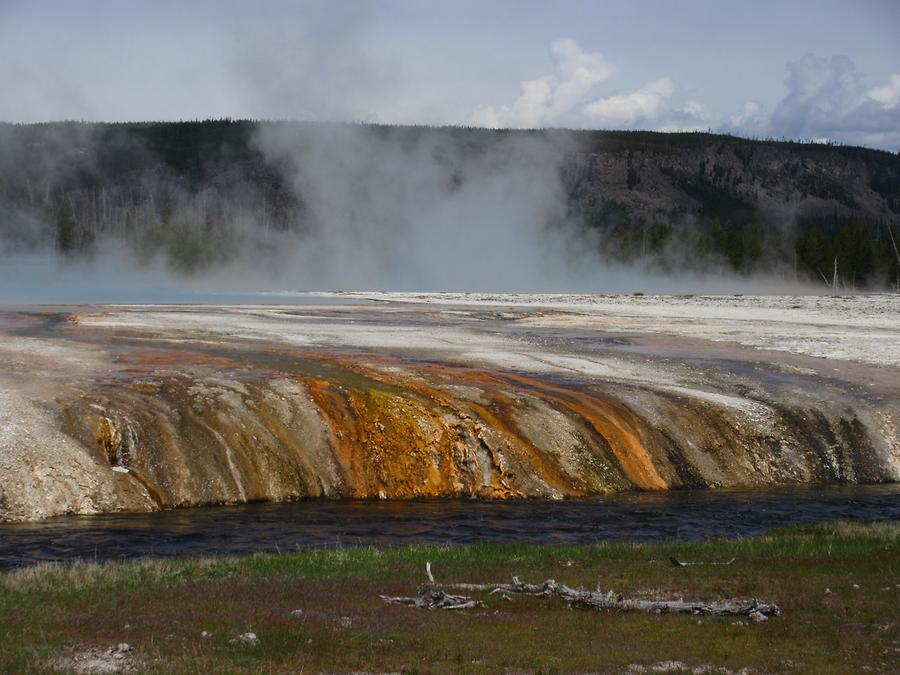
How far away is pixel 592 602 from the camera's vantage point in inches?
314

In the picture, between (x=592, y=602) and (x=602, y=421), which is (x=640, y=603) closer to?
(x=592, y=602)

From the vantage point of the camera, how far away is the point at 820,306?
1751 inches

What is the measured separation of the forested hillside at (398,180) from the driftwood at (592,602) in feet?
269

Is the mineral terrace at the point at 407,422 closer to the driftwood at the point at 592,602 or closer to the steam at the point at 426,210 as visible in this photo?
the driftwood at the point at 592,602

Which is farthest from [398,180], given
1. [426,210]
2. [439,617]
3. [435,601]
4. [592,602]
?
[439,617]

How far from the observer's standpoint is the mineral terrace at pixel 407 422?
14.1m

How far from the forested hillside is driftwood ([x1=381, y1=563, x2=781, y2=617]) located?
81866 mm

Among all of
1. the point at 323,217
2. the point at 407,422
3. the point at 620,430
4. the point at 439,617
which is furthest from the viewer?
the point at 323,217

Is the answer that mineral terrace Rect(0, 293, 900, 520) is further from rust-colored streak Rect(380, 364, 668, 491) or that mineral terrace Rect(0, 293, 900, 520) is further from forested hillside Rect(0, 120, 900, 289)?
forested hillside Rect(0, 120, 900, 289)

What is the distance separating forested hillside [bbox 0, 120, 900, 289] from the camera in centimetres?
10962

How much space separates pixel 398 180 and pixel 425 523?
110m

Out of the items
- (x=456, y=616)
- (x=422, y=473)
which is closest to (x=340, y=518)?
(x=422, y=473)

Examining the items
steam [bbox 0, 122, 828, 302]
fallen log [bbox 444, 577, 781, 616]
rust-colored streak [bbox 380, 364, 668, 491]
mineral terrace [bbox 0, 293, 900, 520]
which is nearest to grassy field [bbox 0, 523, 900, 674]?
fallen log [bbox 444, 577, 781, 616]

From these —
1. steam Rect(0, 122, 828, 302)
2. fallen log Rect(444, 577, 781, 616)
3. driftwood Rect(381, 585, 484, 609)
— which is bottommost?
driftwood Rect(381, 585, 484, 609)
